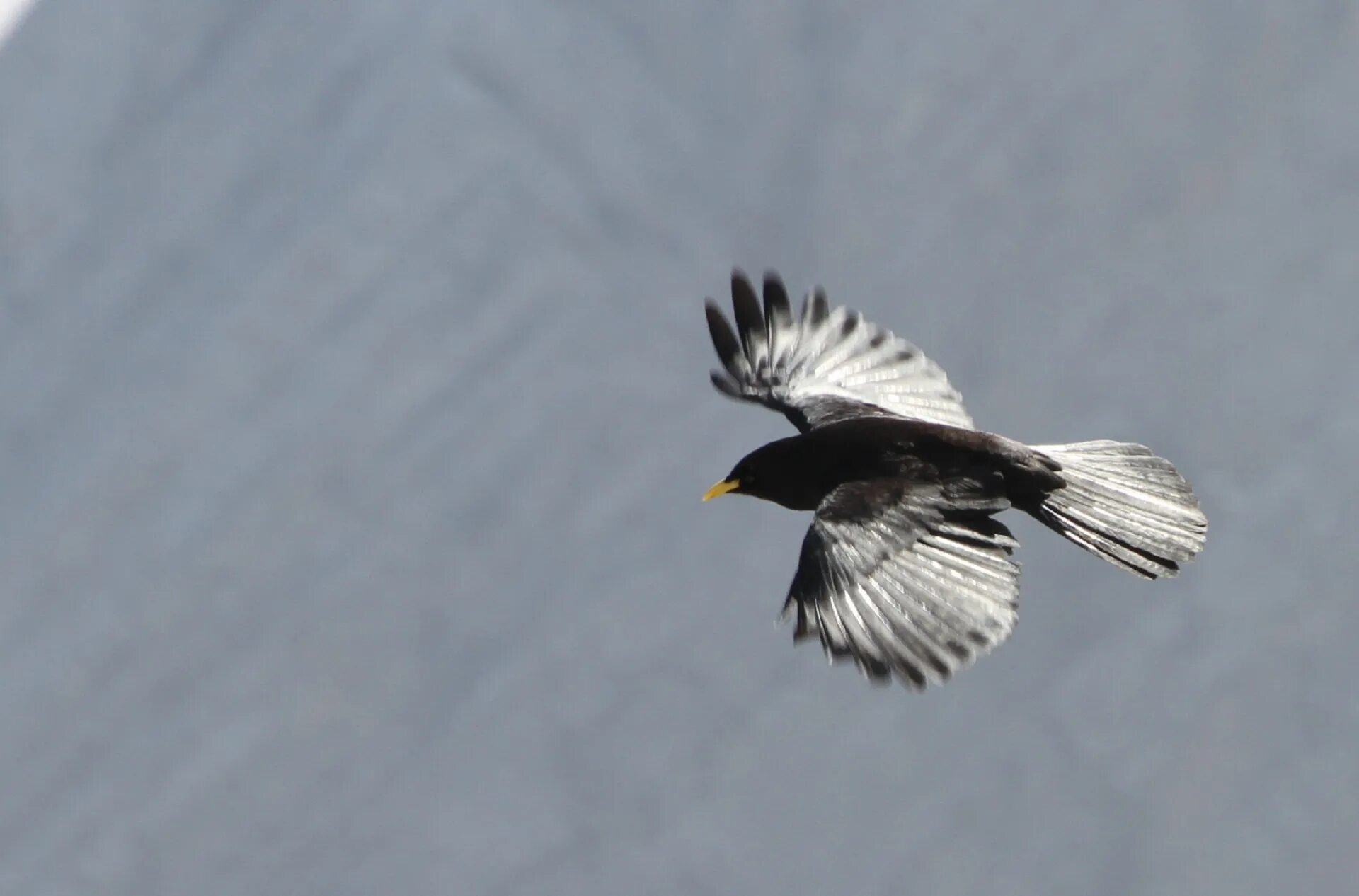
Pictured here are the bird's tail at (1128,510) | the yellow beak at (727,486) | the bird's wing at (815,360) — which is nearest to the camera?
the bird's tail at (1128,510)

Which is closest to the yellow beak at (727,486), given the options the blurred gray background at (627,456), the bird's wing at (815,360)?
the bird's wing at (815,360)

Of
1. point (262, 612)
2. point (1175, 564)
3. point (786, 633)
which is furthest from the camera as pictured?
Answer: point (262, 612)

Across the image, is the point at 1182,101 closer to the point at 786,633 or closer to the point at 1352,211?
the point at 1352,211

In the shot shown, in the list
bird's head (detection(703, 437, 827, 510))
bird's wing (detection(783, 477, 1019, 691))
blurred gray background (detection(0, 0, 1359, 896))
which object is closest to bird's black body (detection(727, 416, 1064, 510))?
bird's head (detection(703, 437, 827, 510))

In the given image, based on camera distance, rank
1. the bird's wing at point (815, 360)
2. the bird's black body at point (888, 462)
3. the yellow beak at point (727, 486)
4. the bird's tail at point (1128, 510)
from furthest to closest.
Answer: the bird's wing at point (815, 360) → the yellow beak at point (727, 486) → the bird's tail at point (1128, 510) → the bird's black body at point (888, 462)

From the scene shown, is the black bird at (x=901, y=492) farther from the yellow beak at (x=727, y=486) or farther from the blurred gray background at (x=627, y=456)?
the blurred gray background at (x=627, y=456)

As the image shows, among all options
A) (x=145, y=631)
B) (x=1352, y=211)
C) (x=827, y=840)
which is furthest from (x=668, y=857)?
(x=1352, y=211)

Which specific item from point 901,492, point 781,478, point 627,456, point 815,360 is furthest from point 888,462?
point 627,456

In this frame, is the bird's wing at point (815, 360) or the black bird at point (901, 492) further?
the bird's wing at point (815, 360)
